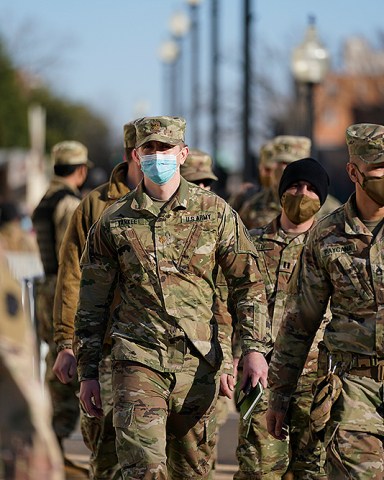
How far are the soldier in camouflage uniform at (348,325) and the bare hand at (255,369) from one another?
0.26 feet

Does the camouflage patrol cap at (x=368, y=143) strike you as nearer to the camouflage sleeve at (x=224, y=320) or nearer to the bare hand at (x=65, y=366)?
the camouflage sleeve at (x=224, y=320)

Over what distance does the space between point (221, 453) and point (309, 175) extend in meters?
3.71

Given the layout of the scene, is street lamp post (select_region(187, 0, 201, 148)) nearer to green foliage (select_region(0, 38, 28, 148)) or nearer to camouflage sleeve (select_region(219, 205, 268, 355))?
camouflage sleeve (select_region(219, 205, 268, 355))

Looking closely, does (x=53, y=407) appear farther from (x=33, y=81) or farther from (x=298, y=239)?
(x=33, y=81)

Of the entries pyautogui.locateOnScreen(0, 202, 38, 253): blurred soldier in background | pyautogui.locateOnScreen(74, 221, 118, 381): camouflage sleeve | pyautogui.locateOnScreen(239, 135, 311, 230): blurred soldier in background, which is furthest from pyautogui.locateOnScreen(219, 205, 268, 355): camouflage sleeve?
pyautogui.locateOnScreen(0, 202, 38, 253): blurred soldier in background

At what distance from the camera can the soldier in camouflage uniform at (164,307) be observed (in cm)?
636

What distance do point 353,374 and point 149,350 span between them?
1043 mm

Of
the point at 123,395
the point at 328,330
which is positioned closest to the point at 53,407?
the point at 123,395

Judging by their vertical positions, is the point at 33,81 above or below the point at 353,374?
below

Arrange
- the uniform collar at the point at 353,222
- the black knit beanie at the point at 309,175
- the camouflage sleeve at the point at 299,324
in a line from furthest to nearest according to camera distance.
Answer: the black knit beanie at the point at 309,175
the camouflage sleeve at the point at 299,324
the uniform collar at the point at 353,222

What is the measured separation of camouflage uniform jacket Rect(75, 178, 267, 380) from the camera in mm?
6402

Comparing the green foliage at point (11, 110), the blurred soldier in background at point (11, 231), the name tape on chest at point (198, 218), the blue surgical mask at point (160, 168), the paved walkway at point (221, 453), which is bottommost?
the green foliage at point (11, 110)

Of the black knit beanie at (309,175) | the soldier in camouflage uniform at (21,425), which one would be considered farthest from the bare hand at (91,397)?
the soldier in camouflage uniform at (21,425)

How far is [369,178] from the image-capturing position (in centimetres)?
601
